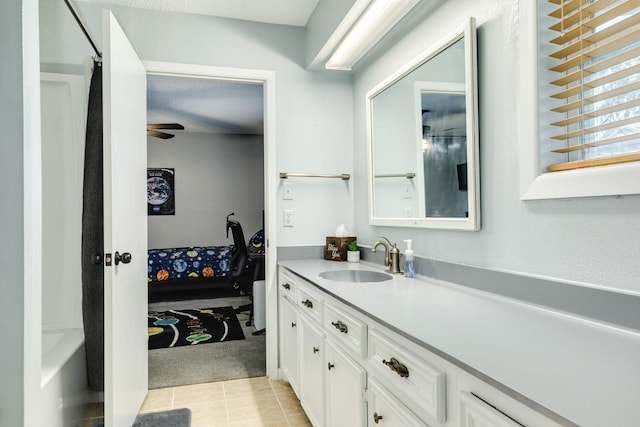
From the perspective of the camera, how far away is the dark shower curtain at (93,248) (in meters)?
1.98

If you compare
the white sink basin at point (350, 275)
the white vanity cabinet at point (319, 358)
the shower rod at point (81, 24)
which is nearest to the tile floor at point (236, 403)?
the white vanity cabinet at point (319, 358)

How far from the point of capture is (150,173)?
6.34 meters

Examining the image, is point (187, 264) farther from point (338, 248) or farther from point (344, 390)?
point (344, 390)

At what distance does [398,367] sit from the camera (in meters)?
1.07

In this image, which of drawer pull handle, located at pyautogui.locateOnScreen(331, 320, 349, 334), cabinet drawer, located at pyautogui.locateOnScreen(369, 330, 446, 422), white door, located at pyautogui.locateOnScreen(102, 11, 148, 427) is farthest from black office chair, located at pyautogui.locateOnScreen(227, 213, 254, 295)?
cabinet drawer, located at pyautogui.locateOnScreen(369, 330, 446, 422)

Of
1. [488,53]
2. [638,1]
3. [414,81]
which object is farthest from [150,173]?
[638,1]

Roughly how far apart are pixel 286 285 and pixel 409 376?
1535 millimetres

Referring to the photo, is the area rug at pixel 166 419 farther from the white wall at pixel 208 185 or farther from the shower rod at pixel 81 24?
the white wall at pixel 208 185

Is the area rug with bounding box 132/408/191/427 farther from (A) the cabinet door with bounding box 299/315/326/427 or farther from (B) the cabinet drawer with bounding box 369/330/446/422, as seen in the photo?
(B) the cabinet drawer with bounding box 369/330/446/422

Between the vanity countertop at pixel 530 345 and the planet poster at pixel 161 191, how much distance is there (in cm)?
551

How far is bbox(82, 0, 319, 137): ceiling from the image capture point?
2.53 meters

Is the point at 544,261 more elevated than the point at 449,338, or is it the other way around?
the point at 544,261
